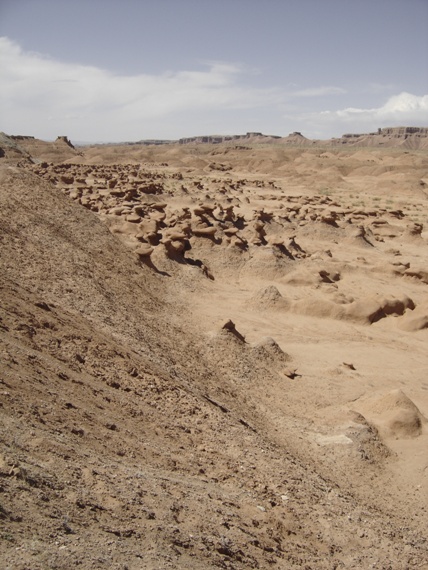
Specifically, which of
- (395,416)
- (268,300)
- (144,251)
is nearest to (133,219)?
(144,251)

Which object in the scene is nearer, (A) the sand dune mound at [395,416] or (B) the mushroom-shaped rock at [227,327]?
(A) the sand dune mound at [395,416]

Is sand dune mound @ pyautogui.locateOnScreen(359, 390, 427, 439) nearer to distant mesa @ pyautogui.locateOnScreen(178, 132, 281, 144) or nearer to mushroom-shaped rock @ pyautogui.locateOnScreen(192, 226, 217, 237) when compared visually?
mushroom-shaped rock @ pyautogui.locateOnScreen(192, 226, 217, 237)

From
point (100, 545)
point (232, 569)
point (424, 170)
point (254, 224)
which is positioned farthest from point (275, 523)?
point (424, 170)

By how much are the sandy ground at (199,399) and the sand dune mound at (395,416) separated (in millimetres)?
23

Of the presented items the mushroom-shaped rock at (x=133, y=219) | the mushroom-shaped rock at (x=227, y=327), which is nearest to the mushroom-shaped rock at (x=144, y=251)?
the mushroom-shaped rock at (x=133, y=219)

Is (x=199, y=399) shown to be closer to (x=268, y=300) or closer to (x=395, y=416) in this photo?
(x=395, y=416)

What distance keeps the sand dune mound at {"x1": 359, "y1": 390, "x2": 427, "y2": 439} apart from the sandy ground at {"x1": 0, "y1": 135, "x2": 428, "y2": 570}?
0.02 metres

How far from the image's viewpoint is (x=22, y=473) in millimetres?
3549

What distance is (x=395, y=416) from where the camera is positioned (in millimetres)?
7812

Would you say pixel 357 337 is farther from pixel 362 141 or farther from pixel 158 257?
pixel 362 141

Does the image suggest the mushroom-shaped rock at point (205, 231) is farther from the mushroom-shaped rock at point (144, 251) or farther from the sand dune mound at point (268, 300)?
the sand dune mound at point (268, 300)

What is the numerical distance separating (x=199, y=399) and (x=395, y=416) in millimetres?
2998

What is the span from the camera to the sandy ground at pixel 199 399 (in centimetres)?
384

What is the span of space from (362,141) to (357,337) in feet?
424
